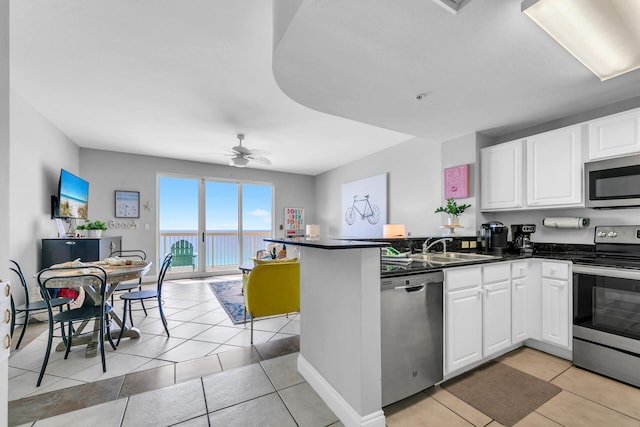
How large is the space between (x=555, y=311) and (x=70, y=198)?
20.3 ft

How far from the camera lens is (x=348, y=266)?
5.18 feet

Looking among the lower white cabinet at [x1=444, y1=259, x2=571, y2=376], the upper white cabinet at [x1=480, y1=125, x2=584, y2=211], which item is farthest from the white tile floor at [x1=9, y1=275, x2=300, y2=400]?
the upper white cabinet at [x1=480, y1=125, x2=584, y2=211]

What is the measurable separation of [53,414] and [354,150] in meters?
4.98

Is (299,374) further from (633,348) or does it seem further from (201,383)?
(633,348)

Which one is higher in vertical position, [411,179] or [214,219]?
[411,179]

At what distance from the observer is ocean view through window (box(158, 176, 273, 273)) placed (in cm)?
602

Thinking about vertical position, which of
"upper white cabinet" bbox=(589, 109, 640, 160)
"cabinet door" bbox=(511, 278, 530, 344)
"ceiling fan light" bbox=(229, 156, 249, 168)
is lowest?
"cabinet door" bbox=(511, 278, 530, 344)

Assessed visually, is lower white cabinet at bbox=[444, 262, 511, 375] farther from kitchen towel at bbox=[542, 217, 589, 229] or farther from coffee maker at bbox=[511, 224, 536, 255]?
kitchen towel at bbox=[542, 217, 589, 229]

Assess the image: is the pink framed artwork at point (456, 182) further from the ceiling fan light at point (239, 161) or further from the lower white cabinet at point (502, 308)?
the ceiling fan light at point (239, 161)

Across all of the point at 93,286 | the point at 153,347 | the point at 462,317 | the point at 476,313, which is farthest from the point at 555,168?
the point at 93,286

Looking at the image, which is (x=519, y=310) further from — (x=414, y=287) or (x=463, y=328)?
(x=414, y=287)

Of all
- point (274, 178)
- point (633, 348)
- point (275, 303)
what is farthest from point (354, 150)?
point (633, 348)

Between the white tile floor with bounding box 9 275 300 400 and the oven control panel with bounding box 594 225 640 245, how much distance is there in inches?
122

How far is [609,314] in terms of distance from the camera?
6.55 ft
